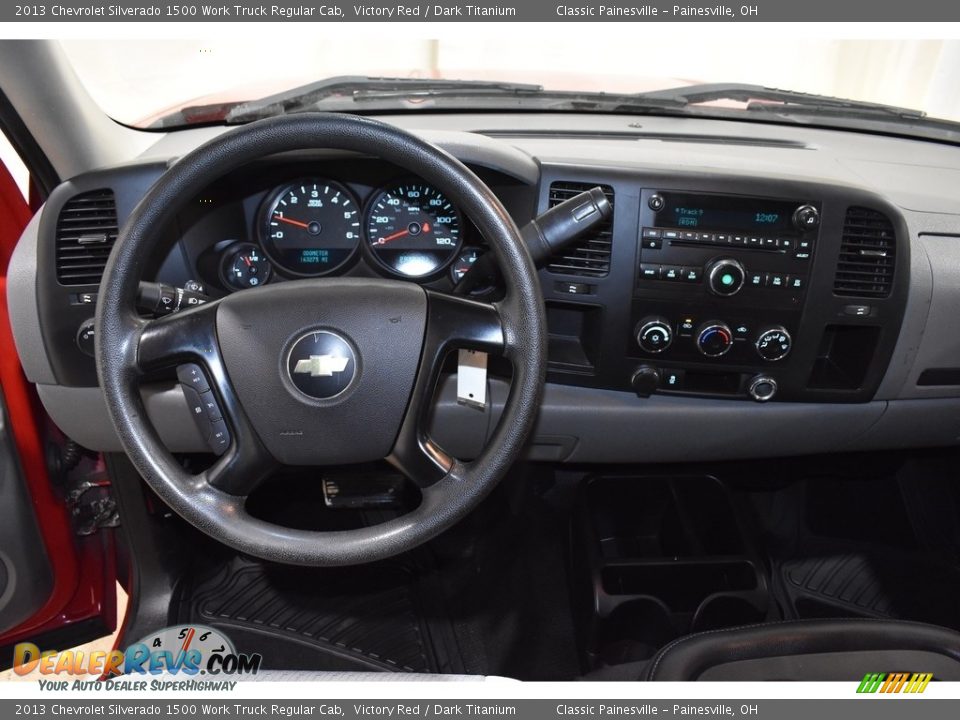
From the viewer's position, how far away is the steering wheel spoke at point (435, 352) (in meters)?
1.16

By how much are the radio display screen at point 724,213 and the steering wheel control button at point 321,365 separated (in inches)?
26.9

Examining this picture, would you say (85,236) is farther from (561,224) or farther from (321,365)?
(561,224)

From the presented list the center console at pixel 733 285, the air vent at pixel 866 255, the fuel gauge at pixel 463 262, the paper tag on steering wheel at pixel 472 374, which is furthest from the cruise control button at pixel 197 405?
the air vent at pixel 866 255

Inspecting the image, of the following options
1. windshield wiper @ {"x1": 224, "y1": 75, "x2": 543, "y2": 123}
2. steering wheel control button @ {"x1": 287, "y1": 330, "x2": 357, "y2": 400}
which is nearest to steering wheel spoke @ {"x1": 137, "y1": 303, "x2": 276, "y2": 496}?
steering wheel control button @ {"x1": 287, "y1": 330, "x2": 357, "y2": 400}

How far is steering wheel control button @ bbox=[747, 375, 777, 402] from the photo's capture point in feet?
5.15

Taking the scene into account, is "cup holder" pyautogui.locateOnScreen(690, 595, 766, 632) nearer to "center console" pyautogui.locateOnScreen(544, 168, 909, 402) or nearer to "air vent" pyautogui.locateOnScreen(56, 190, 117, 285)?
"center console" pyautogui.locateOnScreen(544, 168, 909, 402)

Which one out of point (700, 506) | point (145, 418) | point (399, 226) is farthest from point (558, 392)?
point (145, 418)

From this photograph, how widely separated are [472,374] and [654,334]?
17.1 inches

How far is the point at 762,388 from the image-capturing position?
157 cm

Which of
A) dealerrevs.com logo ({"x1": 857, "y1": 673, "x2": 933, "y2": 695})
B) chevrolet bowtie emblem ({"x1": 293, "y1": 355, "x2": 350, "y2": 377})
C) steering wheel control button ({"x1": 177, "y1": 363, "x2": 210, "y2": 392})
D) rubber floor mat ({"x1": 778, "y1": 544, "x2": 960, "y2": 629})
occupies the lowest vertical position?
rubber floor mat ({"x1": 778, "y1": 544, "x2": 960, "y2": 629})

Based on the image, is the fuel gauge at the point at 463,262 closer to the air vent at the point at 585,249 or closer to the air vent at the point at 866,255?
the air vent at the point at 585,249

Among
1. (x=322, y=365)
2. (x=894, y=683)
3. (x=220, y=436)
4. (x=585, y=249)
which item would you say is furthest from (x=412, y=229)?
(x=894, y=683)

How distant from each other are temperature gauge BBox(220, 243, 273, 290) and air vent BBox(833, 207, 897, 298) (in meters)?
1.17

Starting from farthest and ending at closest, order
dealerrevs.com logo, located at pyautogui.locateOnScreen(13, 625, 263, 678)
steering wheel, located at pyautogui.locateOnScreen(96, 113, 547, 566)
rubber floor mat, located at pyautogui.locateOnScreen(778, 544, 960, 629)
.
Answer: rubber floor mat, located at pyautogui.locateOnScreen(778, 544, 960, 629)
dealerrevs.com logo, located at pyautogui.locateOnScreen(13, 625, 263, 678)
steering wheel, located at pyautogui.locateOnScreen(96, 113, 547, 566)
